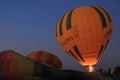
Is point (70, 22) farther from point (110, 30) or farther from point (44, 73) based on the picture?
point (44, 73)

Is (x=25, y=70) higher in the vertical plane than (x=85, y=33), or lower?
lower

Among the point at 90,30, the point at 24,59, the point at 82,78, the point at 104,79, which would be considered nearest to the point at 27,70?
the point at 24,59

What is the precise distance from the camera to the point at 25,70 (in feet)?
9.57

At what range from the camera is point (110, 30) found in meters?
19.1

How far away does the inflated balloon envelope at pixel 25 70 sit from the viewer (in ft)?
9.52

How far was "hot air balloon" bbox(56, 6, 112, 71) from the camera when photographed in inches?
699

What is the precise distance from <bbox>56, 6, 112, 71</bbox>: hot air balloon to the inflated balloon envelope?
14636 millimetres

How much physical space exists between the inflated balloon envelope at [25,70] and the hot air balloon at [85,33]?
14.6m

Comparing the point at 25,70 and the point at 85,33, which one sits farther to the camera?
→ the point at 85,33

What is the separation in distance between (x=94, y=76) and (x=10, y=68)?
3.67 feet

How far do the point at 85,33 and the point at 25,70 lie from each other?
15050mm

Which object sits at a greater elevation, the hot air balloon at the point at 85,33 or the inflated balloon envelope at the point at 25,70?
the hot air balloon at the point at 85,33

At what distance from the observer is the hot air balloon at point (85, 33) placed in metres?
17.8

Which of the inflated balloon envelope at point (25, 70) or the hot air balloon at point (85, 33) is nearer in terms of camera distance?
the inflated balloon envelope at point (25, 70)
